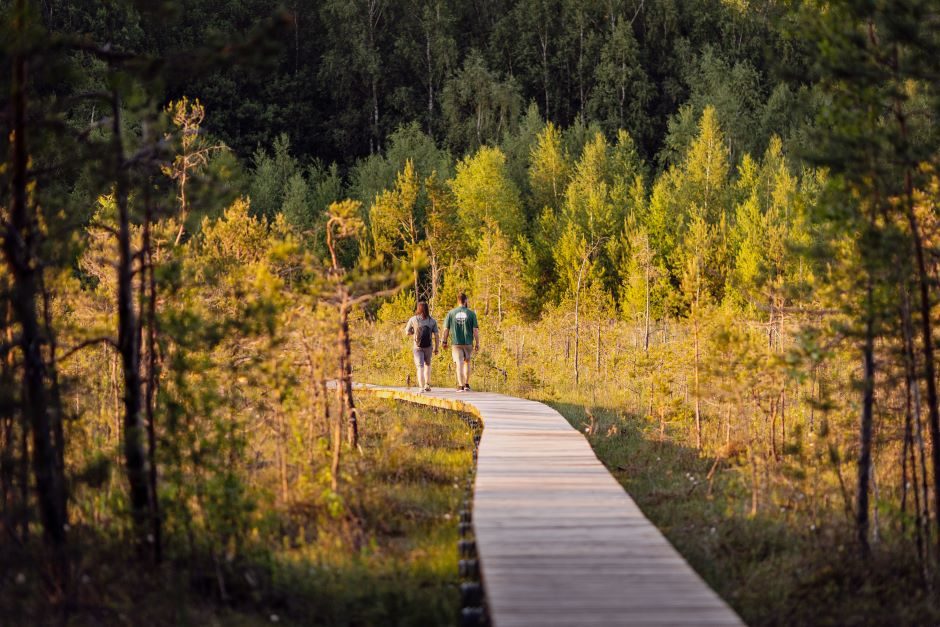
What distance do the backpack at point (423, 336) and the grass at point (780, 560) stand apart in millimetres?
6183

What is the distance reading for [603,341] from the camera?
2703 cm

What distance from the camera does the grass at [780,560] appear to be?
6.78 m

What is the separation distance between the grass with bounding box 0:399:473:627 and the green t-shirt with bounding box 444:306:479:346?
7.71 metres

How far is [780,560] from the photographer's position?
7797 millimetres

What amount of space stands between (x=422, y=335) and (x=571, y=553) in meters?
10.4

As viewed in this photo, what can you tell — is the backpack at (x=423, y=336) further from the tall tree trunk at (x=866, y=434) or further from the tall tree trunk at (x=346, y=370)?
the tall tree trunk at (x=866, y=434)

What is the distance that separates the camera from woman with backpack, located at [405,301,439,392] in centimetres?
1681

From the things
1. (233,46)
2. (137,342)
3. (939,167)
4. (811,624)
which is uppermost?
(233,46)

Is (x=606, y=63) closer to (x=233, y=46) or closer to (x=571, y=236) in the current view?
(x=571, y=236)

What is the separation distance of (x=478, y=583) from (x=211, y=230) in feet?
44.9

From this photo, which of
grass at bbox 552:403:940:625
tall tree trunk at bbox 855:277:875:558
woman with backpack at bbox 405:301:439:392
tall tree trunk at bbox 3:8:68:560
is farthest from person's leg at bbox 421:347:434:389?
tall tree trunk at bbox 3:8:68:560

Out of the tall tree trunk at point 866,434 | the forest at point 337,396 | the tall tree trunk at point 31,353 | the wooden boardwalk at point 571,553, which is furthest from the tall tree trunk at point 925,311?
the tall tree trunk at point 31,353

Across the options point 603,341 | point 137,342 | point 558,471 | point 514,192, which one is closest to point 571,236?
point 514,192

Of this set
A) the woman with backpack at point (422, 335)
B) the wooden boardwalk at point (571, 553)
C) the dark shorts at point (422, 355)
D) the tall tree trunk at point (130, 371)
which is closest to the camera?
the wooden boardwalk at point (571, 553)
